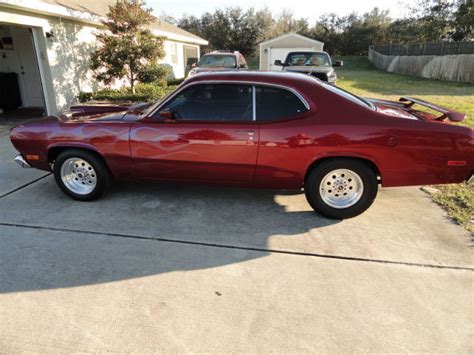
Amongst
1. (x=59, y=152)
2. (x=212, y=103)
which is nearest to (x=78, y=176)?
(x=59, y=152)

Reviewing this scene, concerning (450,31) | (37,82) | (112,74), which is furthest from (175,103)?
(450,31)

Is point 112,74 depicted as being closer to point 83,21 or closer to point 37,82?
point 83,21

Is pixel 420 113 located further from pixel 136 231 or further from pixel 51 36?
pixel 51 36

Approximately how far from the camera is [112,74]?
37.5ft

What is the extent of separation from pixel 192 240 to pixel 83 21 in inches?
395

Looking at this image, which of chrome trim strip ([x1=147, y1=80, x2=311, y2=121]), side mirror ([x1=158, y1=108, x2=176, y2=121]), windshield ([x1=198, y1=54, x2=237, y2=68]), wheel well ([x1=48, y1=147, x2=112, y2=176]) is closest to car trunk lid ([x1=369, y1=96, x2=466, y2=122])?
chrome trim strip ([x1=147, y1=80, x2=311, y2=121])

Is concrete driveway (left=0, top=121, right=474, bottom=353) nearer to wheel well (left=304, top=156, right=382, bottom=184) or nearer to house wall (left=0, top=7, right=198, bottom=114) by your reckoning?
wheel well (left=304, top=156, right=382, bottom=184)

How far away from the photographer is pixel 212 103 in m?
4.11

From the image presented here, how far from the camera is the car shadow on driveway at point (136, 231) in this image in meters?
3.18

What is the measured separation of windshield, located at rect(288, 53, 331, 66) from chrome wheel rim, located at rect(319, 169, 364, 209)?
30.1ft

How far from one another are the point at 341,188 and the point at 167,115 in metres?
2.13

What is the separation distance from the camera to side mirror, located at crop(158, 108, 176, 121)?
13.3 feet

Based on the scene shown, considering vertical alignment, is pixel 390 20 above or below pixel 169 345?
above

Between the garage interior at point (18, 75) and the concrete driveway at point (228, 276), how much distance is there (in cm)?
829
